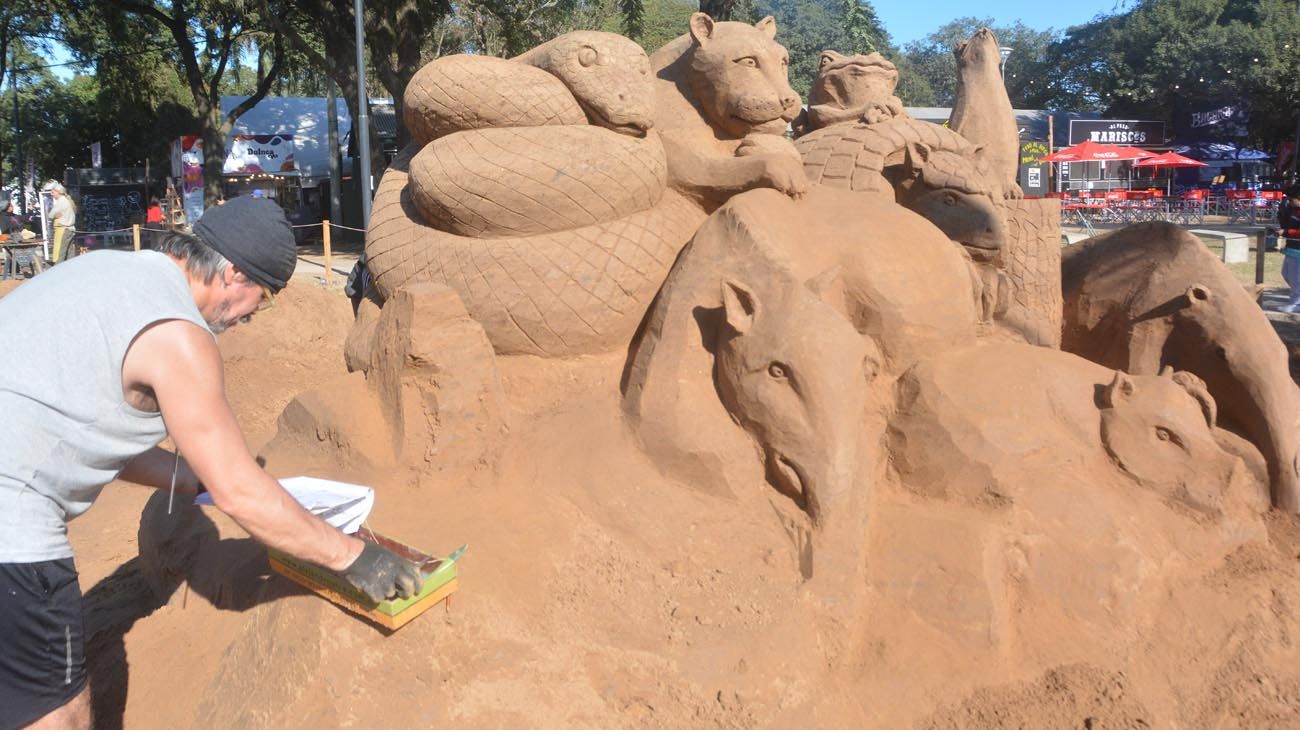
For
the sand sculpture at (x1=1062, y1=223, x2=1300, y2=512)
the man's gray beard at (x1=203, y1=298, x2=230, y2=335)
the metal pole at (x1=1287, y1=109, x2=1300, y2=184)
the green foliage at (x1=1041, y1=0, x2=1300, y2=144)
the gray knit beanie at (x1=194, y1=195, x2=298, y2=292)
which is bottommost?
the sand sculpture at (x1=1062, y1=223, x2=1300, y2=512)

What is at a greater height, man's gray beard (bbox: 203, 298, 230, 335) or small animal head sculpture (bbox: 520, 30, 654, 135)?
small animal head sculpture (bbox: 520, 30, 654, 135)

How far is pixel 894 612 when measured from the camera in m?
3.02

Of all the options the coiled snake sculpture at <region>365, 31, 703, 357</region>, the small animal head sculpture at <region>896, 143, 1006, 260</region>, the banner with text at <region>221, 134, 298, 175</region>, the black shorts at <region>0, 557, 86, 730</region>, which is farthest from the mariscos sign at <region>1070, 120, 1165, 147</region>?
the black shorts at <region>0, 557, 86, 730</region>

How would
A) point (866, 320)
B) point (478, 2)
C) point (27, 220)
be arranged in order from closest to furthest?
point (866, 320), point (478, 2), point (27, 220)

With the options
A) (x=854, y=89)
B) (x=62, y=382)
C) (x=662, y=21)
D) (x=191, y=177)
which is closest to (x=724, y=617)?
(x=62, y=382)

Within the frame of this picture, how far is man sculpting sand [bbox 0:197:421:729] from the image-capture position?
6.07 ft

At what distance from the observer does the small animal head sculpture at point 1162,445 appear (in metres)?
3.51

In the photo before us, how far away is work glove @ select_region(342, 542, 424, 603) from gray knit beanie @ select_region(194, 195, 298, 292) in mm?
722

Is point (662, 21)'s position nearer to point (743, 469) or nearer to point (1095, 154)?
point (1095, 154)

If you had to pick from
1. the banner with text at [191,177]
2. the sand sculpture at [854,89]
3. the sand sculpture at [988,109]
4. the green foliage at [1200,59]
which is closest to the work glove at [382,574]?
the sand sculpture at [854,89]

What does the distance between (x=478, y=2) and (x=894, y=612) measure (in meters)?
13.9

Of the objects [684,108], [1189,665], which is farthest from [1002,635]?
[684,108]

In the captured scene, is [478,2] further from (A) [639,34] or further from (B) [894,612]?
(B) [894,612]

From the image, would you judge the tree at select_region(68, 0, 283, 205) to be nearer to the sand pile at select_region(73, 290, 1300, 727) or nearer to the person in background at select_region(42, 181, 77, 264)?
the person in background at select_region(42, 181, 77, 264)
